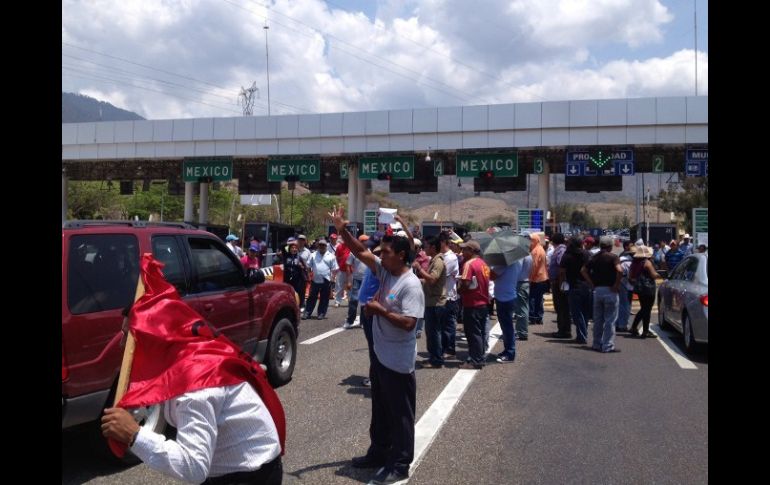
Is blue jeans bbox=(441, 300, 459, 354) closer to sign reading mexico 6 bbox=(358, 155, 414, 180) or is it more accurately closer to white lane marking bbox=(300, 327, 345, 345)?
white lane marking bbox=(300, 327, 345, 345)

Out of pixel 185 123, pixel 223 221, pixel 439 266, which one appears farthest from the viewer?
pixel 223 221

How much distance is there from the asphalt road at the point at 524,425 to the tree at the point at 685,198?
52137mm

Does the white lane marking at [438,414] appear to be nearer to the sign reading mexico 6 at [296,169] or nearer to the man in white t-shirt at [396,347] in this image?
the man in white t-shirt at [396,347]

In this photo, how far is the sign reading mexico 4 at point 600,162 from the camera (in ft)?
86.3

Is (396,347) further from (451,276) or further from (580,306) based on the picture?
(580,306)

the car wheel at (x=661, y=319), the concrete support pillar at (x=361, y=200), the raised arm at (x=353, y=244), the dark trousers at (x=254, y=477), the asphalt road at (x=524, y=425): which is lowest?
the asphalt road at (x=524, y=425)

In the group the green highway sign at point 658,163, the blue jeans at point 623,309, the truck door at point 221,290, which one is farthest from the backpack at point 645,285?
the green highway sign at point 658,163

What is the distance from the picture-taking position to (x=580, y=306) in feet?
36.7

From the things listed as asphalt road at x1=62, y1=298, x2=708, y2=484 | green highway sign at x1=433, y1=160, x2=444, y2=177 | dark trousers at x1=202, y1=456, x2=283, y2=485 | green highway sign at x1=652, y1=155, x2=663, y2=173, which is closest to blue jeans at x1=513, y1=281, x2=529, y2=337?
asphalt road at x1=62, y1=298, x2=708, y2=484

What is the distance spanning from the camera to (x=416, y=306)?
15.5 feet
